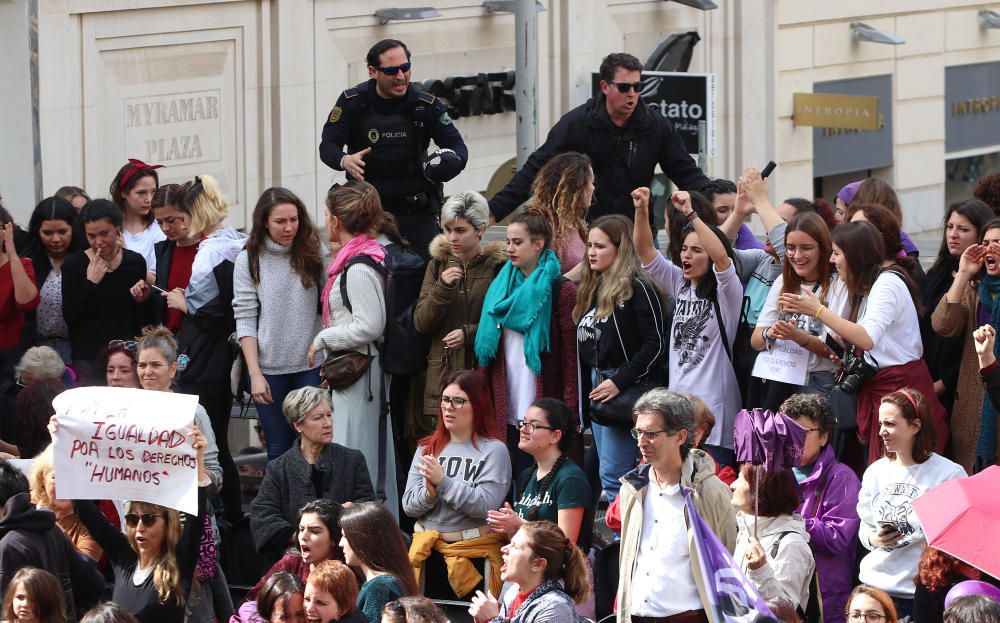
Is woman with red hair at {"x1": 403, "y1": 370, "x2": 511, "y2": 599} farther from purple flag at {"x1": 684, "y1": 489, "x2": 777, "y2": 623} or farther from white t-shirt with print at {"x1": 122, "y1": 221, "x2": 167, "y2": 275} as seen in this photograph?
white t-shirt with print at {"x1": 122, "y1": 221, "x2": 167, "y2": 275}

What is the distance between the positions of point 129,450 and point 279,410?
61.4 inches

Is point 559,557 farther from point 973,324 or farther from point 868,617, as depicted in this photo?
point 973,324

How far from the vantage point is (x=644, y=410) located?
23.5 feet

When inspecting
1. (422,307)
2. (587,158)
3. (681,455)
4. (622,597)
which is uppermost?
(587,158)

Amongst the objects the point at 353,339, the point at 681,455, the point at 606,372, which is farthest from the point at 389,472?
the point at 681,455

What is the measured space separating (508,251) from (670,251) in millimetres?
864

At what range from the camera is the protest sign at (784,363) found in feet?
27.6

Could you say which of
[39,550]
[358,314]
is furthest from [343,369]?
[39,550]

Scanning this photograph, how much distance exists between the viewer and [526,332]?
891 centimetres

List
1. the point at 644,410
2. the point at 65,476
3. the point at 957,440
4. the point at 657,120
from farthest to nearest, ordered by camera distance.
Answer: the point at 657,120 < the point at 957,440 < the point at 65,476 < the point at 644,410

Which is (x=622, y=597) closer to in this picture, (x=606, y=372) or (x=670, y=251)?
(x=606, y=372)

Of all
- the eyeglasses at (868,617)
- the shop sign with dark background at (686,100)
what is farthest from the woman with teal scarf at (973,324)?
the shop sign with dark background at (686,100)

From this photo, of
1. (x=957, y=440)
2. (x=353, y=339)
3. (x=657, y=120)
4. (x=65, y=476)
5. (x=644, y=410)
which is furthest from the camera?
(x=657, y=120)

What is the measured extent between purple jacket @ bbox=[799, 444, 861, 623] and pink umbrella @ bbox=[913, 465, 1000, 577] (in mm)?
682
